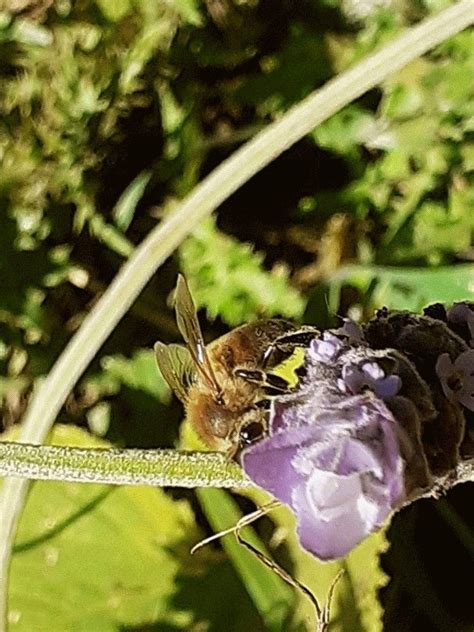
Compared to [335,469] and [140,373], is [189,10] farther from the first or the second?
[335,469]

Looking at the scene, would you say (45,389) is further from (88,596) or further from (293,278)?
(293,278)

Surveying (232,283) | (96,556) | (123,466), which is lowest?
(96,556)

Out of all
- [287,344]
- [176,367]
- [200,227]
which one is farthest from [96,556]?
[287,344]

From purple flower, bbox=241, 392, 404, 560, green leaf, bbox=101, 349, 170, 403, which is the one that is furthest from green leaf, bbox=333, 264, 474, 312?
purple flower, bbox=241, 392, 404, 560

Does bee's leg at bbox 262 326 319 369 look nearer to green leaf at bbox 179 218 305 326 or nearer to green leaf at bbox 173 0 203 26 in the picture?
green leaf at bbox 179 218 305 326

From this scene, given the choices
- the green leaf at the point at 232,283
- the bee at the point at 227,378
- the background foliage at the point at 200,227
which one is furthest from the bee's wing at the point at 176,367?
the green leaf at the point at 232,283

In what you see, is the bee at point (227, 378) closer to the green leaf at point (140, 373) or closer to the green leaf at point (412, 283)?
the green leaf at point (412, 283)

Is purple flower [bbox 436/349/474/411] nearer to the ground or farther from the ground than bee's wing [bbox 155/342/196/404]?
farther from the ground

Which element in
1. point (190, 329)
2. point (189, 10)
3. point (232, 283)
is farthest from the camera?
point (189, 10)
